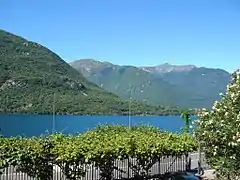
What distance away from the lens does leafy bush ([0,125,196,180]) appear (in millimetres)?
14273

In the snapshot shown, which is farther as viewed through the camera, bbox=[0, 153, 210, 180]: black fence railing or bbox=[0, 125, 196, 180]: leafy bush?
bbox=[0, 153, 210, 180]: black fence railing

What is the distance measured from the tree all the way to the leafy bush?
5.18 ft

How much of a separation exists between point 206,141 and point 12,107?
175m

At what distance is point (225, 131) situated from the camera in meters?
16.8

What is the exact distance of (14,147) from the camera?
14.1m

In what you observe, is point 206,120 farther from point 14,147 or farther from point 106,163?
point 14,147

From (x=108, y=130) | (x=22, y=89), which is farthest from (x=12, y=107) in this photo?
(x=108, y=130)

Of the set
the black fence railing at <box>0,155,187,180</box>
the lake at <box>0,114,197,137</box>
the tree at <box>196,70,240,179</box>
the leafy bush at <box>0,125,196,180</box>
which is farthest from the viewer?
the lake at <box>0,114,197,137</box>

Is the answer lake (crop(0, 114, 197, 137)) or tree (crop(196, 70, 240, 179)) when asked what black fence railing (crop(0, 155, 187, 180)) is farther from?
lake (crop(0, 114, 197, 137))

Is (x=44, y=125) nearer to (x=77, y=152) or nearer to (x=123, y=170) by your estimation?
(x=123, y=170)

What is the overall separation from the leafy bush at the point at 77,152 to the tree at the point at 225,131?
158 cm

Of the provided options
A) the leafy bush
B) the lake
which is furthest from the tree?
the lake

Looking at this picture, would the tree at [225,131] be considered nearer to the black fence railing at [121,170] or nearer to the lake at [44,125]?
the black fence railing at [121,170]

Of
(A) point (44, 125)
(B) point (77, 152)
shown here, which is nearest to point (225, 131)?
(B) point (77, 152)
